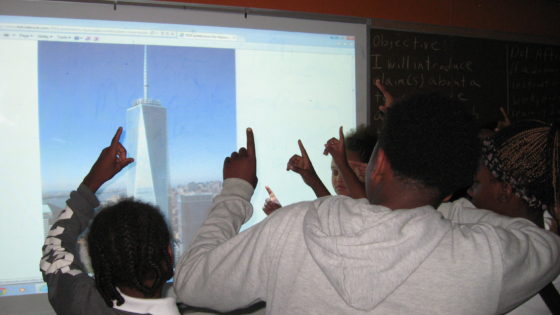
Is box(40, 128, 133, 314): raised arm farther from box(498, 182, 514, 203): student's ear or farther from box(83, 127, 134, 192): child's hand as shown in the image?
box(498, 182, 514, 203): student's ear

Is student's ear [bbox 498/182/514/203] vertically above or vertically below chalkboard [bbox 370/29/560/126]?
below

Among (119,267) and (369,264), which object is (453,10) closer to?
(369,264)

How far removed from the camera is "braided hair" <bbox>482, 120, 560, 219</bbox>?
1.05 metres

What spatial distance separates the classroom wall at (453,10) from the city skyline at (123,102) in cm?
52

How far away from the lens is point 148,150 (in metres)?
1.54

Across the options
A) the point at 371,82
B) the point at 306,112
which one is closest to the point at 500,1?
the point at 371,82

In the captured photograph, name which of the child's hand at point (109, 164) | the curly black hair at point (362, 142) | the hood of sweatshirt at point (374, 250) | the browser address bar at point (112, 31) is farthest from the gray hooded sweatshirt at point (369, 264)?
the browser address bar at point (112, 31)

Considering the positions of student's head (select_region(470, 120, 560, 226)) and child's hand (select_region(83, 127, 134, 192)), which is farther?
child's hand (select_region(83, 127, 134, 192))

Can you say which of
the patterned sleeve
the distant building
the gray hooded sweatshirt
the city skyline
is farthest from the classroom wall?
the gray hooded sweatshirt

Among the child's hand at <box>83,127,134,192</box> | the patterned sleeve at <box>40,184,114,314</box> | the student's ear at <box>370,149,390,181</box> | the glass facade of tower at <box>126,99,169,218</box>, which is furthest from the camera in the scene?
the glass facade of tower at <box>126,99,169,218</box>

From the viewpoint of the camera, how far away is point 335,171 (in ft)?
5.67

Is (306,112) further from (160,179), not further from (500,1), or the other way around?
(500,1)

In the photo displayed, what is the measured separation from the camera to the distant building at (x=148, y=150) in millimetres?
1527

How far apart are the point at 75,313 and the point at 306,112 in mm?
1182
